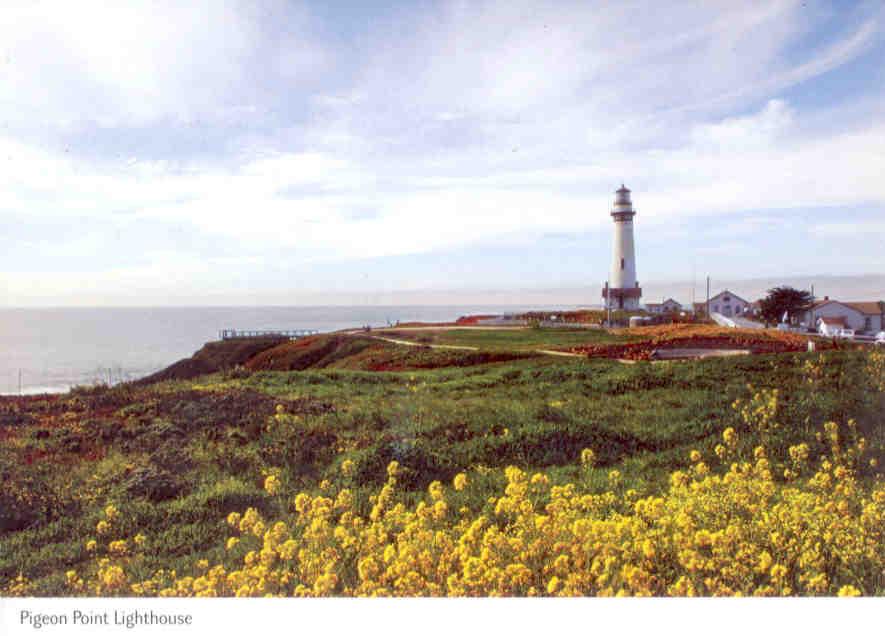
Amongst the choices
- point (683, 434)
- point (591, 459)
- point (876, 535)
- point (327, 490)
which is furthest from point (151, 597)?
point (876, 535)

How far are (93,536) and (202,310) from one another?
1931 mm

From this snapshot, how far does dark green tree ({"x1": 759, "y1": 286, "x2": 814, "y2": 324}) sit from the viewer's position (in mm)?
4496

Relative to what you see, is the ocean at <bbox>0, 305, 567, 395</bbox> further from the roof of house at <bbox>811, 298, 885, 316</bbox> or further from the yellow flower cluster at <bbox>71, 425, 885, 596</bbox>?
the roof of house at <bbox>811, 298, 885, 316</bbox>

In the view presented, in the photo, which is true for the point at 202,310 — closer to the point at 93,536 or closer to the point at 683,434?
the point at 93,536

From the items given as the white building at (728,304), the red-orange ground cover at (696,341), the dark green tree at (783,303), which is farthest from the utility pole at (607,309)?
the dark green tree at (783,303)

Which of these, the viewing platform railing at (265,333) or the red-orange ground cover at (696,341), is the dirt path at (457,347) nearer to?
the red-orange ground cover at (696,341)

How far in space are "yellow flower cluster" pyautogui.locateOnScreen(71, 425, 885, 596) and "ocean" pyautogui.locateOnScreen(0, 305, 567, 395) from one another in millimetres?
1670

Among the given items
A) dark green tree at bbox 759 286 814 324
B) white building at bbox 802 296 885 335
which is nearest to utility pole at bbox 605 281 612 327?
dark green tree at bbox 759 286 814 324

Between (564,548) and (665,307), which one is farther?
(665,307)

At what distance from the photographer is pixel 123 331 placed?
4.66 meters

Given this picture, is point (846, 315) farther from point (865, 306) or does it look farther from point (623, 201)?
point (623, 201)

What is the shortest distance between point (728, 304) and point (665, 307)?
1.65 feet

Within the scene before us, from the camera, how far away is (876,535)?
10.9 feet

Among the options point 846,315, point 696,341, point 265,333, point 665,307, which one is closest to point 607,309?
point 665,307
